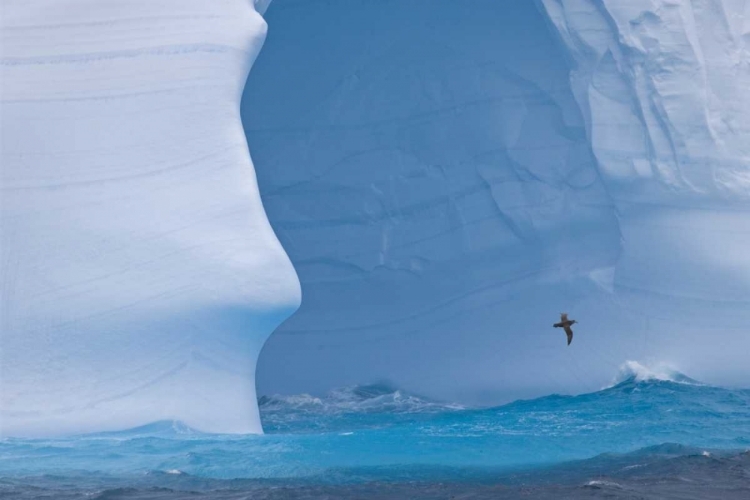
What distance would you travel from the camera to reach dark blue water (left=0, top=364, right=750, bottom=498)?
6543mm

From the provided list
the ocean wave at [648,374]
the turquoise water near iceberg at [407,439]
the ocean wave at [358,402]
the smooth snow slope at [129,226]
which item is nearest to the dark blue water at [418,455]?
the turquoise water near iceberg at [407,439]

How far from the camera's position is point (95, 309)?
24.3ft

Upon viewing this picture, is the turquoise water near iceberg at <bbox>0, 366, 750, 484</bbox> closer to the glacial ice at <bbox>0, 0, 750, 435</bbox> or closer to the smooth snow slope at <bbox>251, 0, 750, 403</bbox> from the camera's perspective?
the glacial ice at <bbox>0, 0, 750, 435</bbox>

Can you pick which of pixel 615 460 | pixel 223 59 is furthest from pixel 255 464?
pixel 223 59

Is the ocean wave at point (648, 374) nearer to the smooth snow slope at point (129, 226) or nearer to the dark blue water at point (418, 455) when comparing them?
the dark blue water at point (418, 455)

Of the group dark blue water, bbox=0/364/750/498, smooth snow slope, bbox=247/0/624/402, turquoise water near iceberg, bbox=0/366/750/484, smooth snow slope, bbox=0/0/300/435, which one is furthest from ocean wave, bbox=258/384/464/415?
smooth snow slope, bbox=0/0/300/435

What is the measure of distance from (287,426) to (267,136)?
3.32 m

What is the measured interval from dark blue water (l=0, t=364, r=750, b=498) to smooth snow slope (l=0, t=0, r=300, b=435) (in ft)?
1.03

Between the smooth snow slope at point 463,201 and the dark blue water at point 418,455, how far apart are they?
143 centimetres

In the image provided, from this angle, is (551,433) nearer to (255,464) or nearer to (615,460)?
(615,460)

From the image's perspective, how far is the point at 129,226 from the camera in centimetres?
761

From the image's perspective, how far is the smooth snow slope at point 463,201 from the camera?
1077 cm

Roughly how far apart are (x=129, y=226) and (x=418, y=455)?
2.45 m

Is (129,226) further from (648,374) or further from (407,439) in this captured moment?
(648,374)
